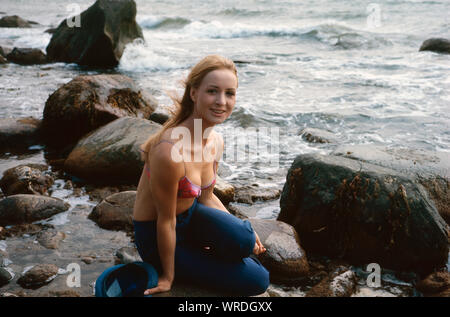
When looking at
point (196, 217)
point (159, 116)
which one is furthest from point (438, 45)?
point (196, 217)

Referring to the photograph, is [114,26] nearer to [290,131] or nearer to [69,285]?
[290,131]

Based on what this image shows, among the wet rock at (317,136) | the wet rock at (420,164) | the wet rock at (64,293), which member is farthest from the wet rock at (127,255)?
the wet rock at (317,136)

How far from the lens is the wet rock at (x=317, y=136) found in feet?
23.0

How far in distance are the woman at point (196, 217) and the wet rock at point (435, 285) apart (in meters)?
1.47

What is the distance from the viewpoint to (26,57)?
40.9 ft

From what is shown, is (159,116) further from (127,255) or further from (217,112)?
(217,112)

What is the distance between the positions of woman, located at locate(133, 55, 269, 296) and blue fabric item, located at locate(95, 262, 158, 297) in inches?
2.8

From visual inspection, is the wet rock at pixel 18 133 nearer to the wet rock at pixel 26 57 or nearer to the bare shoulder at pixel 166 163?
the bare shoulder at pixel 166 163

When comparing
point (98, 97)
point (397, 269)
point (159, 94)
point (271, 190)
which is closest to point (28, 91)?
point (159, 94)

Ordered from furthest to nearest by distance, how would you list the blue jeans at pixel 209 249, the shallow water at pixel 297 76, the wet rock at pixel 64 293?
the shallow water at pixel 297 76
the wet rock at pixel 64 293
the blue jeans at pixel 209 249

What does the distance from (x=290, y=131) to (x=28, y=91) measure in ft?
18.9

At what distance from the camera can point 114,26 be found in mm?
11938

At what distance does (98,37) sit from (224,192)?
865 centimetres

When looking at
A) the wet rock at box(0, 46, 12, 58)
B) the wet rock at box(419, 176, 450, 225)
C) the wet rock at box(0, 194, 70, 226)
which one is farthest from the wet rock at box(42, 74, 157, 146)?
the wet rock at box(0, 46, 12, 58)
